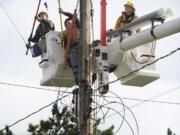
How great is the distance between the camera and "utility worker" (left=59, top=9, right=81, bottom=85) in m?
15.2

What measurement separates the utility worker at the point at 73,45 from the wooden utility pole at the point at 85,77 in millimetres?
226

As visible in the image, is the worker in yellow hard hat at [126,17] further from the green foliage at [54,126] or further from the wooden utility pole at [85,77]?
the green foliage at [54,126]

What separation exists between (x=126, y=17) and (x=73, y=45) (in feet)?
4.45

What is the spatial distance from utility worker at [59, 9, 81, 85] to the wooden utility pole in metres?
0.23

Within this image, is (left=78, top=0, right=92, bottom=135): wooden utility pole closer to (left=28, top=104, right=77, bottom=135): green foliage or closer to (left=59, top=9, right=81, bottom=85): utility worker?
(left=59, top=9, right=81, bottom=85): utility worker

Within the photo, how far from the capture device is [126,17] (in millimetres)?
16328

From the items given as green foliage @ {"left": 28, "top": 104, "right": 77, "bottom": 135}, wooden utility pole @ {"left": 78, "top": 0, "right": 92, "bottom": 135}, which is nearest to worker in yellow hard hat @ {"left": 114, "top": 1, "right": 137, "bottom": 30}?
wooden utility pole @ {"left": 78, "top": 0, "right": 92, "bottom": 135}

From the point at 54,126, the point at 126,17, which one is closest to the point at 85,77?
the point at 126,17

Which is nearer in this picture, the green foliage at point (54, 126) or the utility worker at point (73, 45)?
the utility worker at point (73, 45)

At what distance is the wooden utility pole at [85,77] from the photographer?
14015 millimetres

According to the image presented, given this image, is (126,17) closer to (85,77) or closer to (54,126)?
(85,77)

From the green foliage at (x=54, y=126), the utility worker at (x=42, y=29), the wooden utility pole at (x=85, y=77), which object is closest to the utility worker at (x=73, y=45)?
the wooden utility pole at (x=85, y=77)

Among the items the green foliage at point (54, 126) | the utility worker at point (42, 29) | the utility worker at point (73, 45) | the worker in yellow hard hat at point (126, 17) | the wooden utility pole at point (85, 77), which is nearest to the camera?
the wooden utility pole at point (85, 77)

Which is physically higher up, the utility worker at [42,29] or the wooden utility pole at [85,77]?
the utility worker at [42,29]
